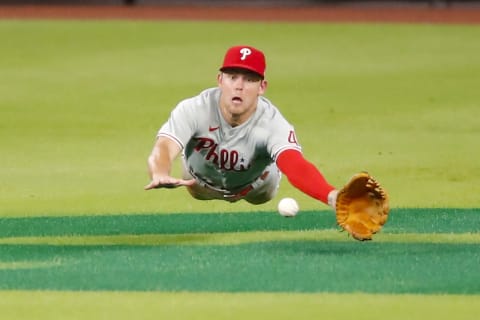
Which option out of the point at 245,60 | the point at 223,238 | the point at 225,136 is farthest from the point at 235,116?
the point at 223,238

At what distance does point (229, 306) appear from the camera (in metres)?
6.77

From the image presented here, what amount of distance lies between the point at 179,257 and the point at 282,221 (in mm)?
1726

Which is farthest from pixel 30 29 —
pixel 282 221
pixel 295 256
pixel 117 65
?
pixel 295 256

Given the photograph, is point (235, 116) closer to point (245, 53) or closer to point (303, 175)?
point (245, 53)

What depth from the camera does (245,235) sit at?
8.95 meters

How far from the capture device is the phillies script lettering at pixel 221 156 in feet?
28.7

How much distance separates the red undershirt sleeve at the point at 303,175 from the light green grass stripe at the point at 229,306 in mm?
1168

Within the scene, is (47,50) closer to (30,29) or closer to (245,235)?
(30,29)

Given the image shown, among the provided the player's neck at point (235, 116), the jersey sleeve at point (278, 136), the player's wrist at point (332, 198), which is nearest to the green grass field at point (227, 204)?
the player's wrist at point (332, 198)

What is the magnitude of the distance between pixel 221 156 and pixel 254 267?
1.29 metres

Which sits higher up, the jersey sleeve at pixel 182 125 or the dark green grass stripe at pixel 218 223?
the jersey sleeve at pixel 182 125

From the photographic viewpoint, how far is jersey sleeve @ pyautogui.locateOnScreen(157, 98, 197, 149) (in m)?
8.47

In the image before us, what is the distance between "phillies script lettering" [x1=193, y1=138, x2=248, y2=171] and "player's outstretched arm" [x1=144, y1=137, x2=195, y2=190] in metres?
0.40

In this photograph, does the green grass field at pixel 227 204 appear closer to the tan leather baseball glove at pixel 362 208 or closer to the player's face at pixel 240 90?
the tan leather baseball glove at pixel 362 208
